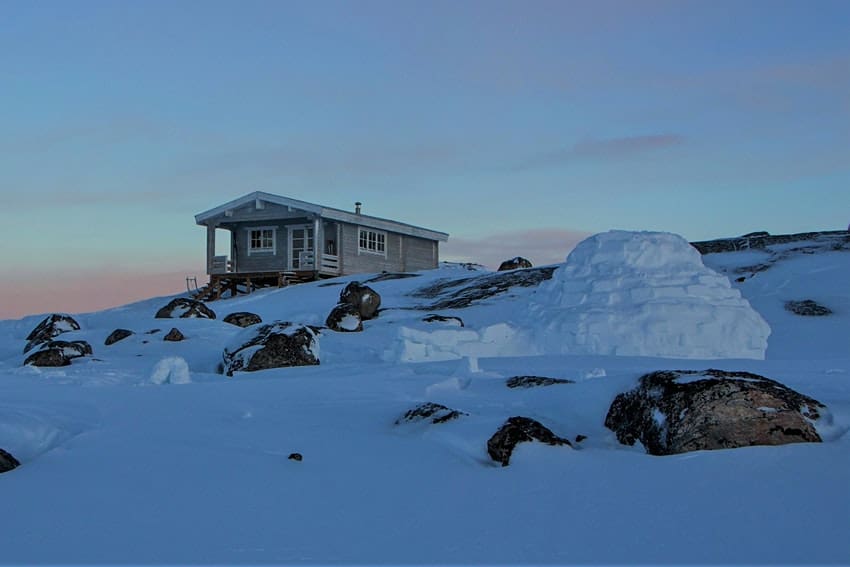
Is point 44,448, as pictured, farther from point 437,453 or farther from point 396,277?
point 396,277

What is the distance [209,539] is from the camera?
3014mm

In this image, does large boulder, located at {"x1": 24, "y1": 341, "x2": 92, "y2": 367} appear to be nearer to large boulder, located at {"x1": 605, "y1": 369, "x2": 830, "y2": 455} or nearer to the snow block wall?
the snow block wall

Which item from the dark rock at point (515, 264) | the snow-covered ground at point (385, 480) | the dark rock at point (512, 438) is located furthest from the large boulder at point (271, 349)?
the dark rock at point (515, 264)

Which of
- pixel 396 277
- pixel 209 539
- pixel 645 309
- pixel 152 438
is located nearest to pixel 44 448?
pixel 152 438

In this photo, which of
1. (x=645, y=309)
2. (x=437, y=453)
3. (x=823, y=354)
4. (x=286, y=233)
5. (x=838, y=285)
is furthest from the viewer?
(x=286, y=233)

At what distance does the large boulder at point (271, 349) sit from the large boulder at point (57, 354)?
9.06 ft

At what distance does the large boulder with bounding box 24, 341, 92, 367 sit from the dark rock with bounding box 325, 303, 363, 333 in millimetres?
4325

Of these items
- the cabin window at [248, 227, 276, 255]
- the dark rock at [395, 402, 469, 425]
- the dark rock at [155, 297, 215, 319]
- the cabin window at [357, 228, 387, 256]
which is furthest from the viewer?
the cabin window at [357, 228, 387, 256]

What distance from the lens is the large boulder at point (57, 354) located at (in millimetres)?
11328

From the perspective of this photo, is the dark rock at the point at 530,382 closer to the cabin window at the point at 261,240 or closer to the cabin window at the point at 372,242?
the cabin window at the point at 372,242

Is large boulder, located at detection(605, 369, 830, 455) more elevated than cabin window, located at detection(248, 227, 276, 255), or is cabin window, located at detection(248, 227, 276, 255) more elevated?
cabin window, located at detection(248, 227, 276, 255)

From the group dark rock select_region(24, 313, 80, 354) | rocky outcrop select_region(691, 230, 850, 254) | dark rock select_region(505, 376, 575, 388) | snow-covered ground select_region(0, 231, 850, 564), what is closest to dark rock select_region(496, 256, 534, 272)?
rocky outcrop select_region(691, 230, 850, 254)

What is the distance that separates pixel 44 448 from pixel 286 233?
2758cm

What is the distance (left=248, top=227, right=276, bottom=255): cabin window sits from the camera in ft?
106
